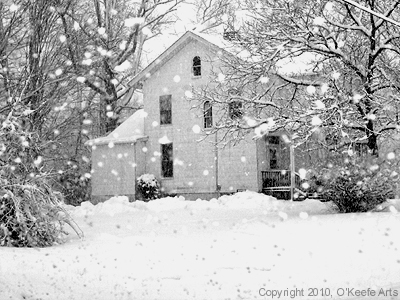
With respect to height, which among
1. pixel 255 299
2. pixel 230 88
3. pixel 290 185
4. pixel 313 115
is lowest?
pixel 255 299

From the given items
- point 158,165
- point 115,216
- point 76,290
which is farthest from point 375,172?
point 158,165

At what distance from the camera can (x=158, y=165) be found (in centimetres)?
2842

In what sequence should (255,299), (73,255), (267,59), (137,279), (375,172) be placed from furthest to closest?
1. (267,59)
2. (375,172)
3. (73,255)
4. (137,279)
5. (255,299)

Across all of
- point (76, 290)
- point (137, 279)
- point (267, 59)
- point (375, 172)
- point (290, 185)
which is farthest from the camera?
point (290, 185)

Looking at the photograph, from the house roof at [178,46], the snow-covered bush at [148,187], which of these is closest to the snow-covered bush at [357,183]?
the house roof at [178,46]

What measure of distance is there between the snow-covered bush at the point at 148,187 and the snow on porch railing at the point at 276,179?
505 centimetres

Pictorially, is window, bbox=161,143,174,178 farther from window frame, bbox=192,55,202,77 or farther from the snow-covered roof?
window frame, bbox=192,55,202,77

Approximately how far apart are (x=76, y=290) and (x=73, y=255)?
2.75 meters

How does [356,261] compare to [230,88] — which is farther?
[230,88]

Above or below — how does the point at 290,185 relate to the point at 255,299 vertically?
above

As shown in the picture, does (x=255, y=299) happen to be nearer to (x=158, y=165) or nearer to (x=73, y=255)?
(x=73, y=255)

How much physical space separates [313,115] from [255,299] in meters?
9.49

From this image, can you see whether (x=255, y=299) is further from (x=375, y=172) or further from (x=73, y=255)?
(x=375, y=172)

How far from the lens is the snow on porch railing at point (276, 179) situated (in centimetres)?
2608
